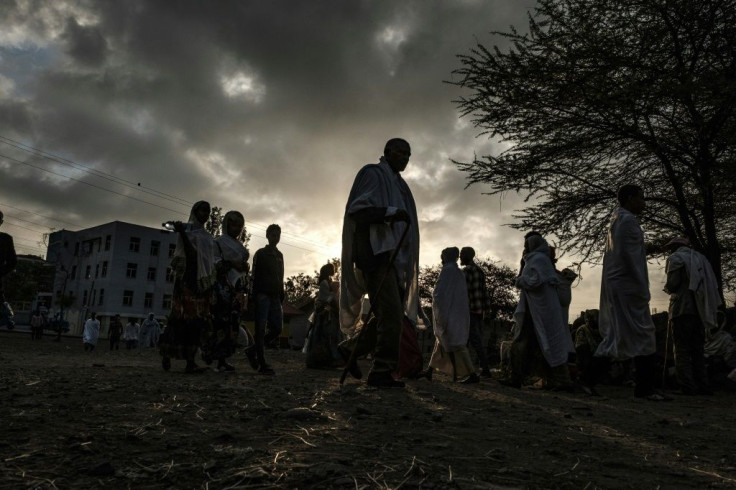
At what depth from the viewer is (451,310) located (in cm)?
741

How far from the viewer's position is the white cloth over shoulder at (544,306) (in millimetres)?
6496

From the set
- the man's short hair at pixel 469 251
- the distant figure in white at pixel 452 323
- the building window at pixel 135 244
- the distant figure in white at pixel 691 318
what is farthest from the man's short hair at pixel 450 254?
the building window at pixel 135 244

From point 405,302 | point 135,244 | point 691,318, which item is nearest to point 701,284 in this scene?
point 691,318

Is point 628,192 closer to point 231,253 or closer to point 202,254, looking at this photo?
point 231,253

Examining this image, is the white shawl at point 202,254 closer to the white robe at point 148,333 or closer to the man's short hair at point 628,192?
the man's short hair at point 628,192

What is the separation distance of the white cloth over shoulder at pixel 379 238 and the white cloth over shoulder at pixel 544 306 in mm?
2009

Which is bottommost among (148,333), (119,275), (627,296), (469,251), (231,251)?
(148,333)

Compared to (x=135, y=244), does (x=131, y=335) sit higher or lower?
lower

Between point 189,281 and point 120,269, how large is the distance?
195 ft

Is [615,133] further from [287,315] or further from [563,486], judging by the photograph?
[287,315]

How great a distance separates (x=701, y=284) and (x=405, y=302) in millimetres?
3891

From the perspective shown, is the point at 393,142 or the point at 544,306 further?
the point at 544,306

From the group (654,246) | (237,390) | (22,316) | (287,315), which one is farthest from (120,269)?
(237,390)

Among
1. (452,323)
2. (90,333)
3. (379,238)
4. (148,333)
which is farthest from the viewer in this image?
(148,333)
